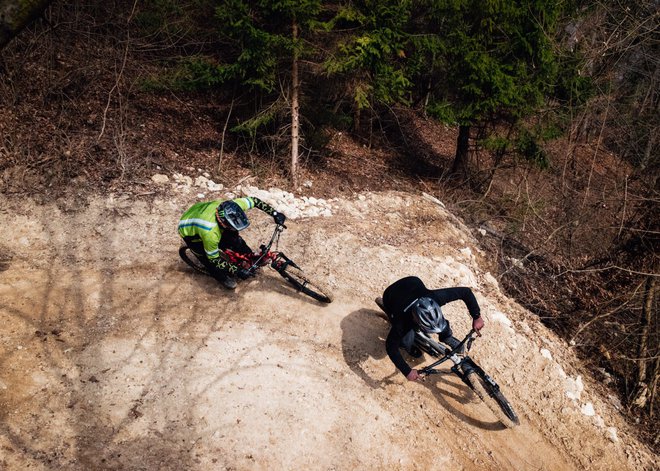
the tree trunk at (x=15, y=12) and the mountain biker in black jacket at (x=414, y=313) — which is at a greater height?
the tree trunk at (x=15, y=12)

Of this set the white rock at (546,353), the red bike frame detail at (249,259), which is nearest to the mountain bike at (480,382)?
the white rock at (546,353)

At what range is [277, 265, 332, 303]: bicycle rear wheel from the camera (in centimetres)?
792

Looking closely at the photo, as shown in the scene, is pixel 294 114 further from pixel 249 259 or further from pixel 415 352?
pixel 415 352

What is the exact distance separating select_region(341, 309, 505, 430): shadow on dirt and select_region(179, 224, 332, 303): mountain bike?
78 centimetres

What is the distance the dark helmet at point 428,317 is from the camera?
5.81 metres

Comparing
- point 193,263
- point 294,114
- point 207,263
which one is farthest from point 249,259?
point 294,114

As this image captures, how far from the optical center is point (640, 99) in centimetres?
2483

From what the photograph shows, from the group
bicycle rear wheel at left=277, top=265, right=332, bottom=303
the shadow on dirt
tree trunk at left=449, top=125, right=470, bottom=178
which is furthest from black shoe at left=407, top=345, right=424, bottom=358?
tree trunk at left=449, top=125, right=470, bottom=178

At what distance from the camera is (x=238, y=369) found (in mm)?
6555

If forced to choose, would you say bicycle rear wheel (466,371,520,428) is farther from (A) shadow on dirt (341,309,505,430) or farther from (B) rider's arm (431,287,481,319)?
(B) rider's arm (431,287,481,319)

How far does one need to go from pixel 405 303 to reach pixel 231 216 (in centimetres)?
304

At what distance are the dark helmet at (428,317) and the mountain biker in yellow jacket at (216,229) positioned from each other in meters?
2.93

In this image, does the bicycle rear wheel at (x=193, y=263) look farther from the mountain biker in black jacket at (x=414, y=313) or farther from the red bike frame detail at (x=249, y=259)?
the mountain biker in black jacket at (x=414, y=313)

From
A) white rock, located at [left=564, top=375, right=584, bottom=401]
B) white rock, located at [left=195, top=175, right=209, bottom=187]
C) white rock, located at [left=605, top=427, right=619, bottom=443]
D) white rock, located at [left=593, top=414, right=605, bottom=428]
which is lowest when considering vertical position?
white rock, located at [left=605, top=427, right=619, bottom=443]
